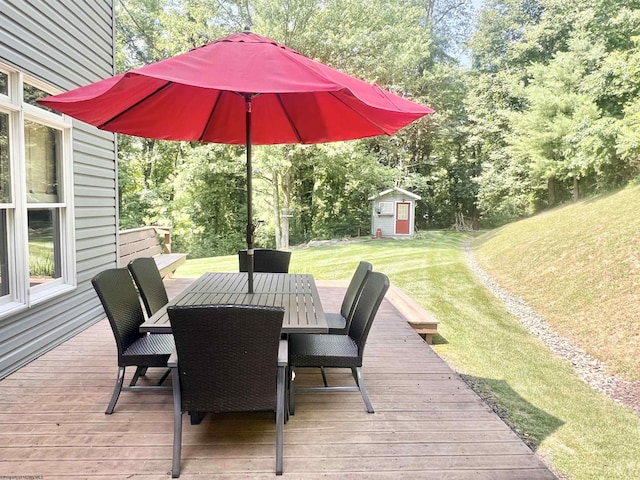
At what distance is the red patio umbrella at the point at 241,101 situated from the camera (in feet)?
6.48

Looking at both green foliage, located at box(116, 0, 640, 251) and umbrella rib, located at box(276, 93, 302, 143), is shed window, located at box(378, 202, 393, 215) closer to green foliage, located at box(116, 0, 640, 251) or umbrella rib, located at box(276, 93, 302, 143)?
green foliage, located at box(116, 0, 640, 251)

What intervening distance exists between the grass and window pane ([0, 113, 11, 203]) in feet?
14.0

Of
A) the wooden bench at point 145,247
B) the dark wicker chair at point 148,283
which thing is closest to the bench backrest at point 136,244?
the wooden bench at point 145,247

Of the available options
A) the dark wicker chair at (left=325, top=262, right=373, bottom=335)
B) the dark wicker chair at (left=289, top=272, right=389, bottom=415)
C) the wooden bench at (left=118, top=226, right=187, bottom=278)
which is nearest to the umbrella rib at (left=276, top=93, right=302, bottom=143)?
the dark wicker chair at (left=325, top=262, right=373, bottom=335)

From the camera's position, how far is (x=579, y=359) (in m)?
5.67

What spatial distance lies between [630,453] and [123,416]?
3.86 m

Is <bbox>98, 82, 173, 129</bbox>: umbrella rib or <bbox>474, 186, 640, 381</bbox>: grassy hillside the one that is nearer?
<bbox>98, 82, 173, 129</bbox>: umbrella rib

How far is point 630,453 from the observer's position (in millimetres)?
3564

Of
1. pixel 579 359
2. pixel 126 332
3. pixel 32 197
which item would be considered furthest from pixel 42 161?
pixel 579 359

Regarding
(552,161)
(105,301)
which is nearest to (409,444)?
(105,301)

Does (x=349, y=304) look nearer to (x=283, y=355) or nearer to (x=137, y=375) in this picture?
(x=283, y=355)

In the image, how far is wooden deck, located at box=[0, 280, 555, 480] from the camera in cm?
205

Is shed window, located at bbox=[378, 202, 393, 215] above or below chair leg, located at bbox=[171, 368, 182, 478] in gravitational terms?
above

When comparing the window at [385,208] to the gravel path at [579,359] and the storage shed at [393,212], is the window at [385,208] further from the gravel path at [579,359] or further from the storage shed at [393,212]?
the gravel path at [579,359]
